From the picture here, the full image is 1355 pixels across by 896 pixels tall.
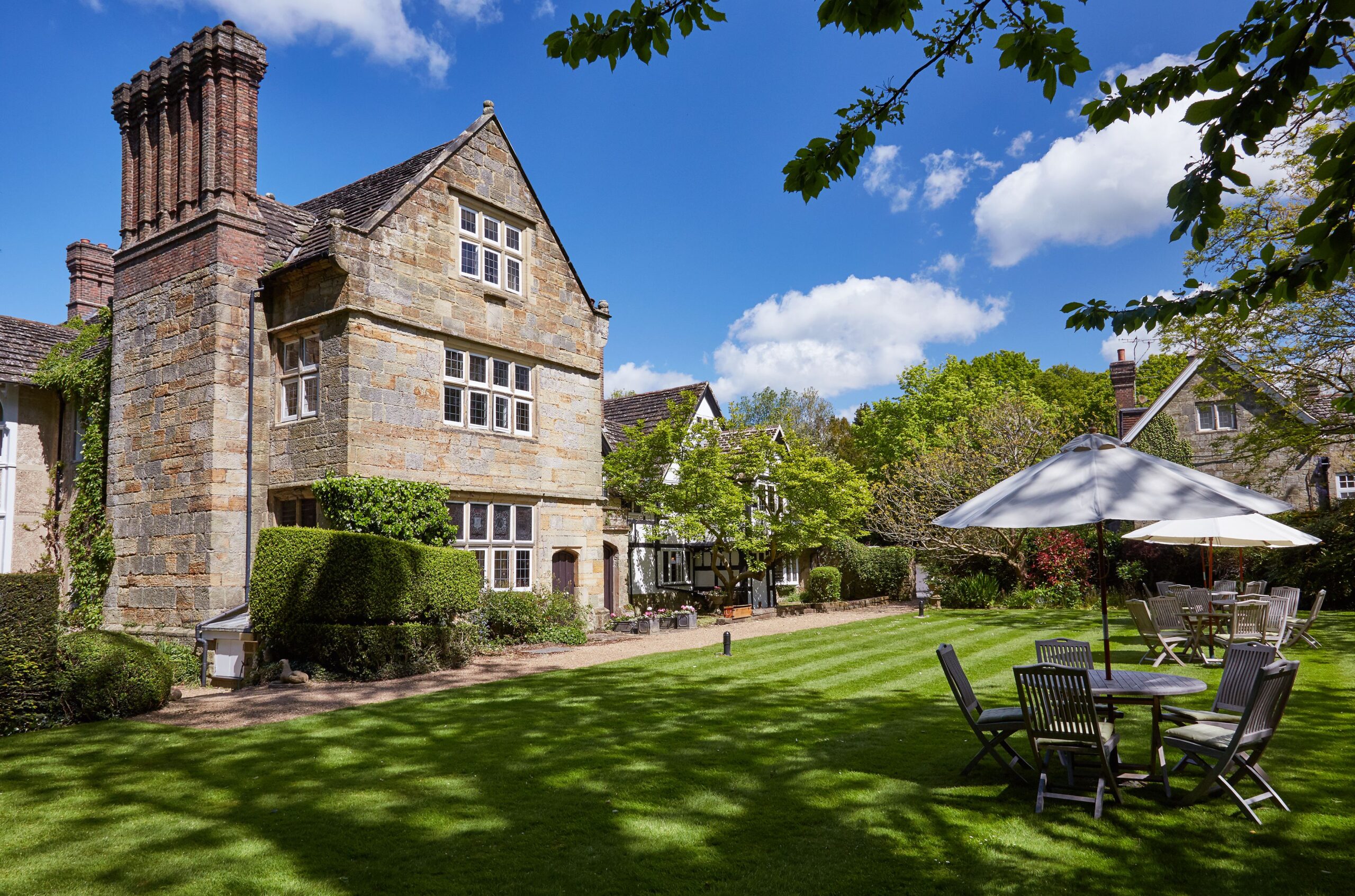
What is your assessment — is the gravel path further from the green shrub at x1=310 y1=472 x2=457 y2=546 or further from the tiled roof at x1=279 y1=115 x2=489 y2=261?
the tiled roof at x1=279 y1=115 x2=489 y2=261

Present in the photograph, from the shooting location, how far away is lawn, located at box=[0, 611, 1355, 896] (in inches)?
202

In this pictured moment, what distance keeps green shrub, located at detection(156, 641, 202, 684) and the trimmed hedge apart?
4552mm

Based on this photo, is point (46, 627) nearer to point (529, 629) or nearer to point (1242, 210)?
point (529, 629)

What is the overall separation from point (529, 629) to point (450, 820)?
1208cm

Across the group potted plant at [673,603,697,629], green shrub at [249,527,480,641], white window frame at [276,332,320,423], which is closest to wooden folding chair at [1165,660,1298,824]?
green shrub at [249,527,480,641]

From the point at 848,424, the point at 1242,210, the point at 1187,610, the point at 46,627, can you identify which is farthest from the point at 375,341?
the point at 848,424

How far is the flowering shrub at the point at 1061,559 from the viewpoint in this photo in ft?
82.4

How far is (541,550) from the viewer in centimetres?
1984

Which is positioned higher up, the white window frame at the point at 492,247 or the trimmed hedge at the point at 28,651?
the white window frame at the point at 492,247

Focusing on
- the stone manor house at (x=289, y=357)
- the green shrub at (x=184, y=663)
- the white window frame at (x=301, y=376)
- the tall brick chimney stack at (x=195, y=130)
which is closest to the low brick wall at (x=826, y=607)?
the stone manor house at (x=289, y=357)

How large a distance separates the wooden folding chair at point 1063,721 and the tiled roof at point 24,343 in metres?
23.7

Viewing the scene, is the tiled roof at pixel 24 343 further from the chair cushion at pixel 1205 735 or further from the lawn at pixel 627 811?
the chair cushion at pixel 1205 735

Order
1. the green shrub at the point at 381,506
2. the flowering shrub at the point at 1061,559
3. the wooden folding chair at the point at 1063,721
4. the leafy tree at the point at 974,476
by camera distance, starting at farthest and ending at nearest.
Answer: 1. the leafy tree at the point at 974,476
2. the flowering shrub at the point at 1061,559
3. the green shrub at the point at 381,506
4. the wooden folding chair at the point at 1063,721

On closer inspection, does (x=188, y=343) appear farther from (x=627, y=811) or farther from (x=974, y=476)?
(x=974, y=476)
